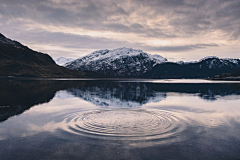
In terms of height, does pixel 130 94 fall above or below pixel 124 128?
above

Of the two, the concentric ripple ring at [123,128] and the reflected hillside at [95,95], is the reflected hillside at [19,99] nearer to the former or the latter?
the reflected hillside at [95,95]

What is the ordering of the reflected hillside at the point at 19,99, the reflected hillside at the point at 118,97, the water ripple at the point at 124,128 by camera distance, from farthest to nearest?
1. the reflected hillside at the point at 118,97
2. the reflected hillside at the point at 19,99
3. the water ripple at the point at 124,128

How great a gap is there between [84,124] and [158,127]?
27.7ft

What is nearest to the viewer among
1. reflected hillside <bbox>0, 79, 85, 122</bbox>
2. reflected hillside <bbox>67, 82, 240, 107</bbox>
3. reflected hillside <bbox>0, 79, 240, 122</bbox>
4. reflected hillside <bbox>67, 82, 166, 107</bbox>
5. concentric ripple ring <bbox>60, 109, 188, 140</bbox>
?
concentric ripple ring <bbox>60, 109, 188, 140</bbox>

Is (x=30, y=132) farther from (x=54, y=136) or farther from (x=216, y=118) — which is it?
(x=216, y=118)

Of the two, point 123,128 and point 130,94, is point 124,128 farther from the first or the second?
point 130,94

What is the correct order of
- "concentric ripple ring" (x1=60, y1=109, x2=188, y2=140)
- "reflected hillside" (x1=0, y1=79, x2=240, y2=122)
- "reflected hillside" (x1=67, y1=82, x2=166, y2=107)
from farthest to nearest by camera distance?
"reflected hillside" (x1=67, y1=82, x2=166, y2=107) < "reflected hillside" (x1=0, y1=79, x2=240, y2=122) < "concentric ripple ring" (x1=60, y1=109, x2=188, y2=140)

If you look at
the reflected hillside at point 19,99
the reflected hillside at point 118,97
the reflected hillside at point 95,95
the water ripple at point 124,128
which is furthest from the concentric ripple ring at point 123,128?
the reflected hillside at point 118,97

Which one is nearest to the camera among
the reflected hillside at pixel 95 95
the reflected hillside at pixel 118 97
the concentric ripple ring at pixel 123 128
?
the concentric ripple ring at pixel 123 128

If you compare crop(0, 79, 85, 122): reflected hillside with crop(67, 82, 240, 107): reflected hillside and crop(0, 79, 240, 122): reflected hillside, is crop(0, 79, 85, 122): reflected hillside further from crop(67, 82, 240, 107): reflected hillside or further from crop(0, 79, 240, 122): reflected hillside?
crop(67, 82, 240, 107): reflected hillside

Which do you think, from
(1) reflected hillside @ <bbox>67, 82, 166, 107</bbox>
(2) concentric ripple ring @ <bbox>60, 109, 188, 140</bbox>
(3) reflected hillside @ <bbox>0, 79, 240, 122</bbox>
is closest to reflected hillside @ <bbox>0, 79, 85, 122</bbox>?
(3) reflected hillside @ <bbox>0, 79, 240, 122</bbox>

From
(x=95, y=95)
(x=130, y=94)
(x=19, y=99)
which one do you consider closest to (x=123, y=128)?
(x=19, y=99)

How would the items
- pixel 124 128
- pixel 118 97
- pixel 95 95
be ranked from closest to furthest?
pixel 124 128 < pixel 118 97 < pixel 95 95

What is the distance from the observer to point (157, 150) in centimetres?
1378
